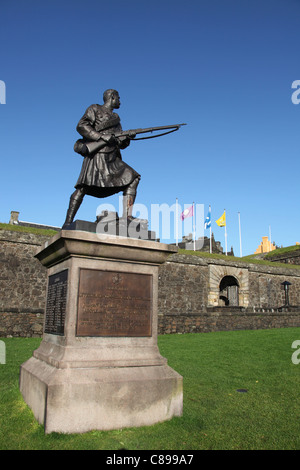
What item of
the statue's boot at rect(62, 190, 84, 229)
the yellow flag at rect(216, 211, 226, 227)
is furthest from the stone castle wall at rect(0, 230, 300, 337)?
the statue's boot at rect(62, 190, 84, 229)

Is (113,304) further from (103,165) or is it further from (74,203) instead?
(103,165)

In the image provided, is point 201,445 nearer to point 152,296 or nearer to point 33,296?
point 152,296

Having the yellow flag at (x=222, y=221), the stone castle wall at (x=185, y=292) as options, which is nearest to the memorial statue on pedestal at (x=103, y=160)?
the stone castle wall at (x=185, y=292)

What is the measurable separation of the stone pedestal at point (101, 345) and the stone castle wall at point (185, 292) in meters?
8.55

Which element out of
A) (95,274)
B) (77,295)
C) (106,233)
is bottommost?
(77,295)

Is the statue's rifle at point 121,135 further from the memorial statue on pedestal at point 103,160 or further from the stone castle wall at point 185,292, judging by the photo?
the stone castle wall at point 185,292

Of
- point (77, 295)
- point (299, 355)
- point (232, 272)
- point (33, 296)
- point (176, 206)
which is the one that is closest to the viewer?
point (77, 295)

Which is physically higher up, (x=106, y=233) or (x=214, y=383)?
(x=106, y=233)

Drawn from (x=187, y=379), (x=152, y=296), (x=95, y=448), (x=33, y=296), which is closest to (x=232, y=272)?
(x=33, y=296)

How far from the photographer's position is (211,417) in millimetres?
4098

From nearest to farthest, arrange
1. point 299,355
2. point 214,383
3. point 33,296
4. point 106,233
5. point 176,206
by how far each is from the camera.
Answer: point 106,233
point 214,383
point 299,355
point 33,296
point 176,206

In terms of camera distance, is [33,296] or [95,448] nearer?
[95,448]

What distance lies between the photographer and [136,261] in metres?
4.48

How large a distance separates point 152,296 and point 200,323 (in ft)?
37.9
